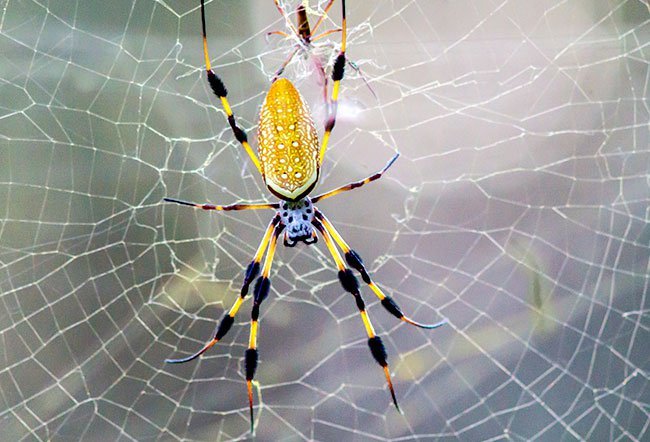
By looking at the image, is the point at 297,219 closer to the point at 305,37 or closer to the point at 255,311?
the point at 255,311

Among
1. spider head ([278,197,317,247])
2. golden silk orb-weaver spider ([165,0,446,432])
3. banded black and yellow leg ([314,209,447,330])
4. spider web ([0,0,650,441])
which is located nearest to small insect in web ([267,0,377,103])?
golden silk orb-weaver spider ([165,0,446,432])

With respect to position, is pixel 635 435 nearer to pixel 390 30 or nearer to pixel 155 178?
pixel 390 30

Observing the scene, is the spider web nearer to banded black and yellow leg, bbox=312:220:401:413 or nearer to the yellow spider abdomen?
banded black and yellow leg, bbox=312:220:401:413

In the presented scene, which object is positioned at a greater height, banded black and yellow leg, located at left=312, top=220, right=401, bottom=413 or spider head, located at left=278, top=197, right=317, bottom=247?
spider head, located at left=278, top=197, right=317, bottom=247

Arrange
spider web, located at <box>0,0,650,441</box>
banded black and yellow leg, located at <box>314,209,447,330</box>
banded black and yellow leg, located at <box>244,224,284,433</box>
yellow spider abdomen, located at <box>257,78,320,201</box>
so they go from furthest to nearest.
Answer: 1. spider web, located at <box>0,0,650,441</box>
2. banded black and yellow leg, located at <box>314,209,447,330</box>
3. banded black and yellow leg, located at <box>244,224,284,433</box>
4. yellow spider abdomen, located at <box>257,78,320,201</box>

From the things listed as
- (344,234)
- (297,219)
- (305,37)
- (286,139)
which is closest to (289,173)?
(286,139)

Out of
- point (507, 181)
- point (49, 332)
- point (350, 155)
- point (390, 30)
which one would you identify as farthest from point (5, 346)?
point (507, 181)

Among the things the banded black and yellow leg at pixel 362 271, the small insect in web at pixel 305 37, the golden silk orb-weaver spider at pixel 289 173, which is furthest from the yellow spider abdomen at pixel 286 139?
the banded black and yellow leg at pixel 362 271

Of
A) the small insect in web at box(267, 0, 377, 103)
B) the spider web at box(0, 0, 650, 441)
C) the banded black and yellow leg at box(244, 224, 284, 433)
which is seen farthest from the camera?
the spider web at box(0, 0, 650, 441)
